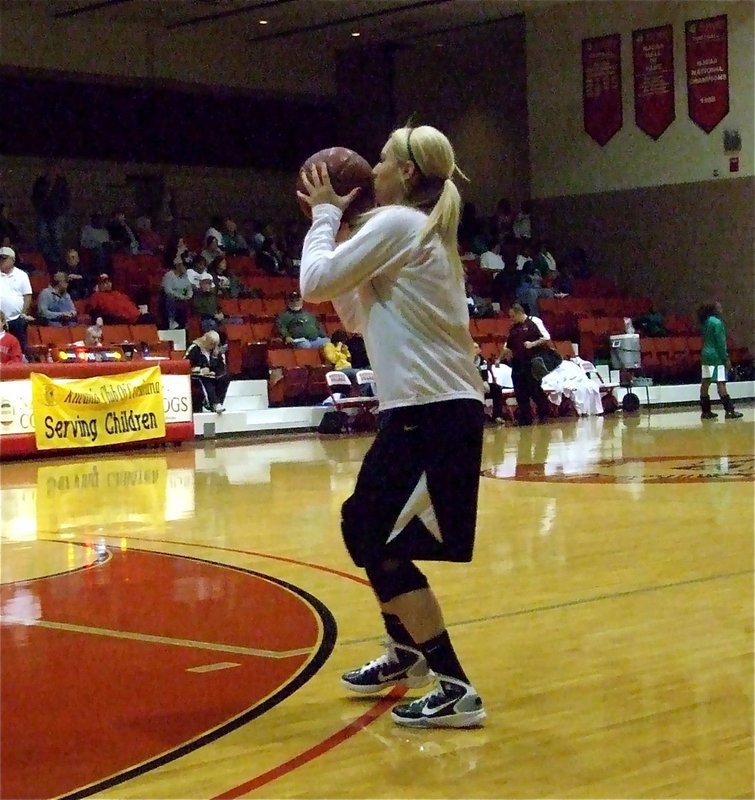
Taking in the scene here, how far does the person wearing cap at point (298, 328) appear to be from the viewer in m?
19.2

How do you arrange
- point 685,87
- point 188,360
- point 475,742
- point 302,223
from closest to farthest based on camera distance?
1. point 475,742
2. point 188,360
3. point 685,87
4. point 302,223

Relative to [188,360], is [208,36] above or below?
above

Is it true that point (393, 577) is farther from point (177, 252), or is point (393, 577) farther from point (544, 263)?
A: point (544, 263)

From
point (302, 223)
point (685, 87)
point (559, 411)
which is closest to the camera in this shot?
point (559, 411)

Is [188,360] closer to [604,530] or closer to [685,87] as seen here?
[604,530]

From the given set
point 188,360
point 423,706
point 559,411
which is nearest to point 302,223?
point 559,411

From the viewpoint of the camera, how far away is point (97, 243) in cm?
2105

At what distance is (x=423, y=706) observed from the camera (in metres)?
3.69

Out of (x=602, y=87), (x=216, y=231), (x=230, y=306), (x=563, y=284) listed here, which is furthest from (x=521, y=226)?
(x=230, y=306)

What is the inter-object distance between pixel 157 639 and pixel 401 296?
181 cm

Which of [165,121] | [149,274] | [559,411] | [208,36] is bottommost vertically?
[559,411]

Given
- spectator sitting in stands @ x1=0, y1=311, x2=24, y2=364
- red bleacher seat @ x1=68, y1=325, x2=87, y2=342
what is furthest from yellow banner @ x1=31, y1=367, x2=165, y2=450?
red bleacher seat @ x1=68, y1=325, x2=87, y2=342

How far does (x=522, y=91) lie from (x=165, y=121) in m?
8.03

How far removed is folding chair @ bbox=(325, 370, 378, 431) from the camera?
698 inches
